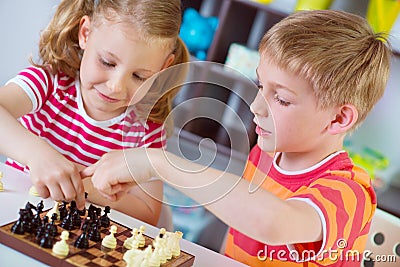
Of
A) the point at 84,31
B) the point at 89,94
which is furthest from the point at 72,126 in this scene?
the point at 84,31

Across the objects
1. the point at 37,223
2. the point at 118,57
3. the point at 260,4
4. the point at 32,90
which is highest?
the point at 260,4

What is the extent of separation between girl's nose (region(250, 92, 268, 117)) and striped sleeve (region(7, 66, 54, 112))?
1.92ft

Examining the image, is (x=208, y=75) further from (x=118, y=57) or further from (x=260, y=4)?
(x=260, y=4)

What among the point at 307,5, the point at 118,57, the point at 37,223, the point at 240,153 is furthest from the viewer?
the point at 307,5

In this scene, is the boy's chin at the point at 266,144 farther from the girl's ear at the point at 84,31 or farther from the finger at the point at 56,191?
the girl's ear at the point at 84,31

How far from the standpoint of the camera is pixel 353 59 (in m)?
1.13

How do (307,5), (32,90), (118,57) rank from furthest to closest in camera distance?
(307,5) < (32,90) < (118,57)

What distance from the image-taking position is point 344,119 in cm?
118

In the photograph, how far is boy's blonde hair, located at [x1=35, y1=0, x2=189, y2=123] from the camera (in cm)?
128

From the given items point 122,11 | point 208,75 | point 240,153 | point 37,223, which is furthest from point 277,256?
point 122,11

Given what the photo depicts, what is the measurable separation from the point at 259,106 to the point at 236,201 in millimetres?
193

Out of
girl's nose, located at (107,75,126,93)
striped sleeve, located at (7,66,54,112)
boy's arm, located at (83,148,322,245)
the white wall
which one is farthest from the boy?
the white wall

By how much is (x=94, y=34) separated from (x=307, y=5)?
4.26 feet

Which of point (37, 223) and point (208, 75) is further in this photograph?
point (208, 75)
